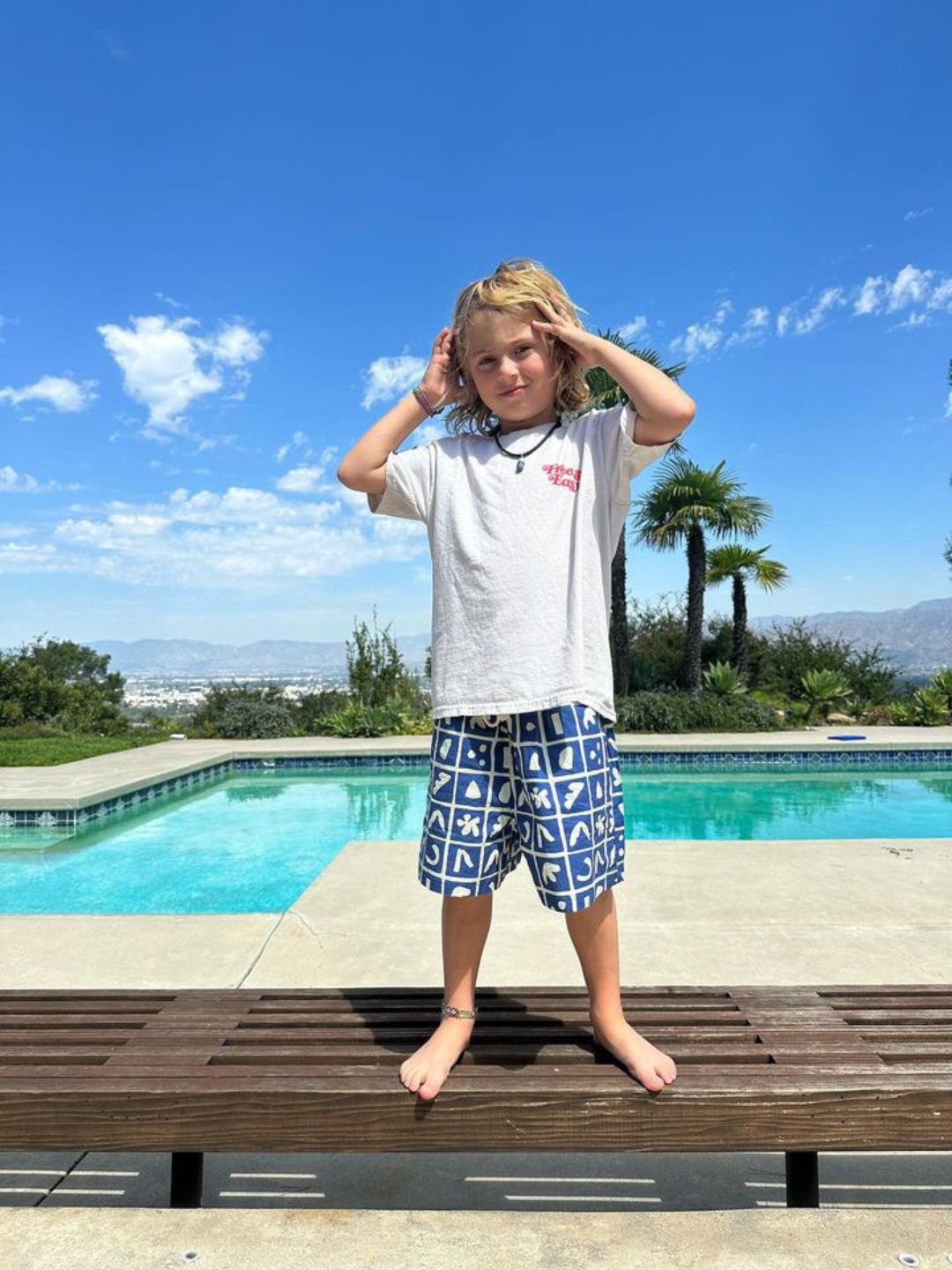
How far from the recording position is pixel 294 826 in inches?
268

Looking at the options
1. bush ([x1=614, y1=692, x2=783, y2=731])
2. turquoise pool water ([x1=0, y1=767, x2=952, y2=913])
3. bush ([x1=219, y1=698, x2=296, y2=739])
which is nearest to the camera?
turquoise pool water ([x1=0, y1=767, x2=952, y2=913])

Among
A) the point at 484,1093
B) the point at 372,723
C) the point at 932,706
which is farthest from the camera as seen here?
the point at 932,706

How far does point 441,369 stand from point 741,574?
15.3 meters

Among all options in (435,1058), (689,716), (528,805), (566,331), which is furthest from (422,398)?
(689,716)

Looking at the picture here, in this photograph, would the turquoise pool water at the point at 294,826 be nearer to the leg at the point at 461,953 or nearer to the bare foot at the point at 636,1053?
the leg at the point at 461,953

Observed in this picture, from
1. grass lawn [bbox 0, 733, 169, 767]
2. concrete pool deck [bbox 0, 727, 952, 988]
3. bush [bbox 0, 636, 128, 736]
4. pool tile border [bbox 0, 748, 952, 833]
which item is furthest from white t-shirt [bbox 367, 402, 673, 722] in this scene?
bush [bbox 0, 636, 128, 736]

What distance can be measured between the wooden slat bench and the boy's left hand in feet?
4.33

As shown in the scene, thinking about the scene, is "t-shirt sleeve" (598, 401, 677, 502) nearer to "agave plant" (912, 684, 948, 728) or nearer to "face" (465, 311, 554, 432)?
"face" (465, 311, 554, 432)

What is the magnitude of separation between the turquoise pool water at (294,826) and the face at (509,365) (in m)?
3.76

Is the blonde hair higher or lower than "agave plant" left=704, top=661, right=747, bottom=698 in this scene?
higher

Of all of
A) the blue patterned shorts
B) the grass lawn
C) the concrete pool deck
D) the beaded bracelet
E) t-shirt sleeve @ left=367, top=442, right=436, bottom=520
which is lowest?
the concrete pool deck

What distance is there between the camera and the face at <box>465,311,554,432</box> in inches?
56.8

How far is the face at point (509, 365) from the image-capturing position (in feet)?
4.73

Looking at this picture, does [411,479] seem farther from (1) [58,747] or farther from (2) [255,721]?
(2) [255,721]
